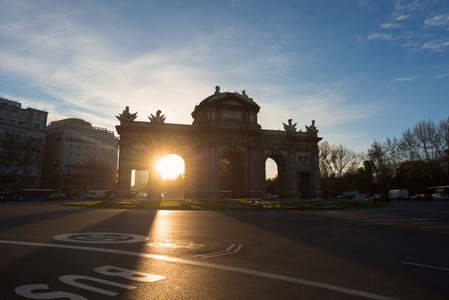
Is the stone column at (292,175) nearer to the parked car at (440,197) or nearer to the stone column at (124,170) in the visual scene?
the stone column at (124,170)

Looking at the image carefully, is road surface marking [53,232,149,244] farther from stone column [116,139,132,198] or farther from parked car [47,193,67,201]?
parked car [47,193,67,201]

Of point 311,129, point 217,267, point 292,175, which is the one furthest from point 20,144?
point 217,267

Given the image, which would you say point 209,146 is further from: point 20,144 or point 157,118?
point 20,144

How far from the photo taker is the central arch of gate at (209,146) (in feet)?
141

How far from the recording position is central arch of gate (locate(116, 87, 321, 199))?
1692 inches

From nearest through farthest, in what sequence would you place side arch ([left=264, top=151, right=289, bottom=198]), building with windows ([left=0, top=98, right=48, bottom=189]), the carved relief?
side arch ([left=264, top=151, right=289, bottom=198]), the carved relief, building with windows ([left=0, top=98, right=48, bottom=189])

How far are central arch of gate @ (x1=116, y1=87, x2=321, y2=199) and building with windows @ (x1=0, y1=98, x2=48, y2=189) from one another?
3158 cm

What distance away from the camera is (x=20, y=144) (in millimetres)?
59781

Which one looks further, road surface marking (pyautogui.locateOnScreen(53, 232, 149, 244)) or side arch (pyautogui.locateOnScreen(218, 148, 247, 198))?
side arch (pyautogui.locateOnScreen(218, 148, 247, 198))

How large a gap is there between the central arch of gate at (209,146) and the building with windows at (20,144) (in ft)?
104

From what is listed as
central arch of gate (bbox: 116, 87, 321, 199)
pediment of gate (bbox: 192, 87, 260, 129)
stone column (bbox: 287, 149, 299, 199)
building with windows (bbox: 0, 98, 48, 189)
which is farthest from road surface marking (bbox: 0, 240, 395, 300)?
building with windows (bbox: 0, 98, 48, 189)

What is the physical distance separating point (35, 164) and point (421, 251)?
3416 inches

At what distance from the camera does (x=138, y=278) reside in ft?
16.8

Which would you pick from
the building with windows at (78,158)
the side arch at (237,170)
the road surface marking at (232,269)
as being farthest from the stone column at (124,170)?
the building with windows at (78,158)
